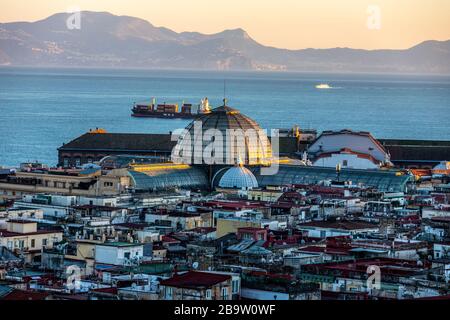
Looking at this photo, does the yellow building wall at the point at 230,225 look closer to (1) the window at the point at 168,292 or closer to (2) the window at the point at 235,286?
(2) the window at the point at 235,286

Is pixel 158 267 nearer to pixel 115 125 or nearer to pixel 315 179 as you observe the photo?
pixel 315 179

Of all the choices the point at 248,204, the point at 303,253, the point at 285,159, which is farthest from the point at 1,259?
the point at 285,159

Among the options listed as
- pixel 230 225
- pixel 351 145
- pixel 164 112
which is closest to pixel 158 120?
pixel 164 112

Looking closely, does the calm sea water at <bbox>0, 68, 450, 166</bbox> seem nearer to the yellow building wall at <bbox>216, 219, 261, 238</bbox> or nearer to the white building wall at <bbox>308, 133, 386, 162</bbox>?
the white building wall at <bbox>308, 133, 386, 162</bbox>

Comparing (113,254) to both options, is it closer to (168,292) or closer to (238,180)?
(168,292)

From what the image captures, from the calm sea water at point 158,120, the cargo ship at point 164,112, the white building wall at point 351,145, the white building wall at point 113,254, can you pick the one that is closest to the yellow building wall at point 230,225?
the white building wall at point 113,254
